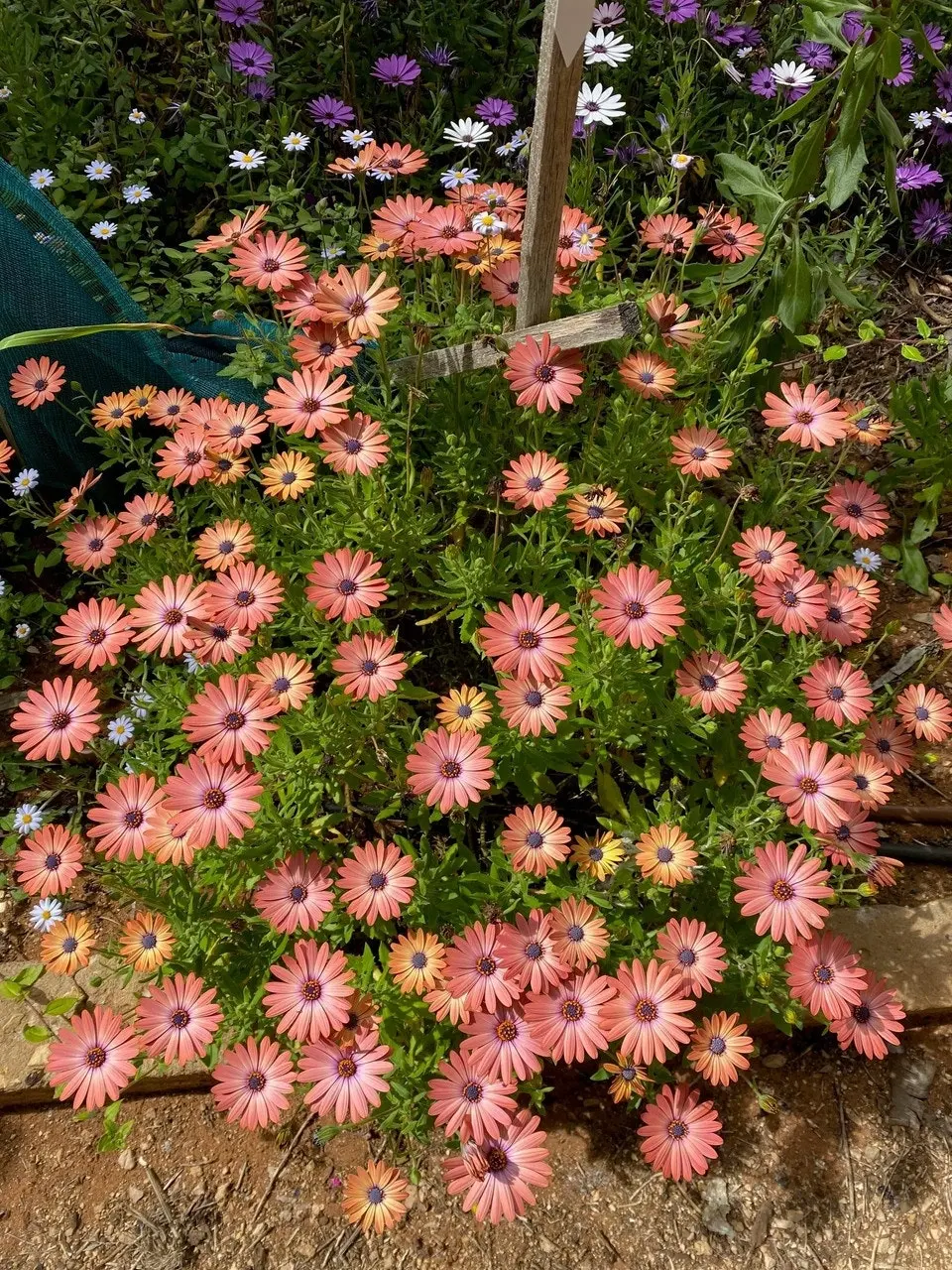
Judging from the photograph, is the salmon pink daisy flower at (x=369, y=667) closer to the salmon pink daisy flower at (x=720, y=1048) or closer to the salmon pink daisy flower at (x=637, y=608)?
the salmon pink daisy flower at (x=637, y=608)

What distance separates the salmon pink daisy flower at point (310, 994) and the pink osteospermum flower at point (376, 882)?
0.09 m

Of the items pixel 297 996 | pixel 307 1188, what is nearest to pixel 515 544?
pixel 297 996

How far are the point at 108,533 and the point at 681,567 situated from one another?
110cm

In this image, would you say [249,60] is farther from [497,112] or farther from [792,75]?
[792,75]

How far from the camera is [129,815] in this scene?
157cm

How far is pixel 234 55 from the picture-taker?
2688mm

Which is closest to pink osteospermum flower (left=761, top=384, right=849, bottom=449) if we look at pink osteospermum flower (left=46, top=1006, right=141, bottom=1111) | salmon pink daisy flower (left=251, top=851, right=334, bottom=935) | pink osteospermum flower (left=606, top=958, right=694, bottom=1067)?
pink osteospermum flower (left=606, top=958, right=694, bottom=1067)

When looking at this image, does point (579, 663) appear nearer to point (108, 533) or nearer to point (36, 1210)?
point (108, 533)

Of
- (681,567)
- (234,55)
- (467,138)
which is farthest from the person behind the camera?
(234,55)

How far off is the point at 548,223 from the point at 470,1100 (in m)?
1.42

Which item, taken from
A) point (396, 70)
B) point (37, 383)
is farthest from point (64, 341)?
point (396, 70)

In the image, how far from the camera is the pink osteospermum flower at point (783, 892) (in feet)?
4.86

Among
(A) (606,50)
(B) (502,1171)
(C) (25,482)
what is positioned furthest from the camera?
(A) (606,50)

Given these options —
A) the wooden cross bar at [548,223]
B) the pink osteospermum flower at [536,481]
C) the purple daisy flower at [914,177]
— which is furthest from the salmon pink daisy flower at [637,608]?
the purple daisy flower at [914,177]
